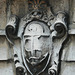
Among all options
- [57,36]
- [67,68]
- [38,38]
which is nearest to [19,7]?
[38,38]

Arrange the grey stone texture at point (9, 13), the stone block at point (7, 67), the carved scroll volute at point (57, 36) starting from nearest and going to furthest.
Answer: the carved scroll volute at point (57, 36) < the grey stone texture at point (9, 13) < the stone block at point (7, 67)

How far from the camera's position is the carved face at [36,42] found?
6.28 m

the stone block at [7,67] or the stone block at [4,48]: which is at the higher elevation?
the stone block at [4,48]

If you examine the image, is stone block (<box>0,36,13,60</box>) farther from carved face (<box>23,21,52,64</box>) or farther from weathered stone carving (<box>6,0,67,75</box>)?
carved face (<box>23,21,52,64</box>)

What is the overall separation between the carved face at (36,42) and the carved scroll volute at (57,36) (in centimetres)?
7

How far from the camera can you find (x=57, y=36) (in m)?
6.30

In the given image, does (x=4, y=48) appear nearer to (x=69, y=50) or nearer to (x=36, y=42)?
(x=36, y=42)

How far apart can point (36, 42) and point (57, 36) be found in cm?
23

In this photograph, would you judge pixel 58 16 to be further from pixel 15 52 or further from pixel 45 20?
pixel 15 52

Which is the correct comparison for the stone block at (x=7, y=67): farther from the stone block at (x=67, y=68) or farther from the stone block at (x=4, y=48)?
the stone block at (x=67, y=68)

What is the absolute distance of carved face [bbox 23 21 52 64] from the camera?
6281 mm

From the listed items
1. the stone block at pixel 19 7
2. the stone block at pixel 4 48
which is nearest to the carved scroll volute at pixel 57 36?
the stone block at pixel 19 7

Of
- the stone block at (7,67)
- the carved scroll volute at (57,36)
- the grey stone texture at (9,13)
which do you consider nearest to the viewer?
the carved scroll volute at (57,36)

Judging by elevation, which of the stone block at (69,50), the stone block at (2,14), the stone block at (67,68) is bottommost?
the stone block at (67,68)
